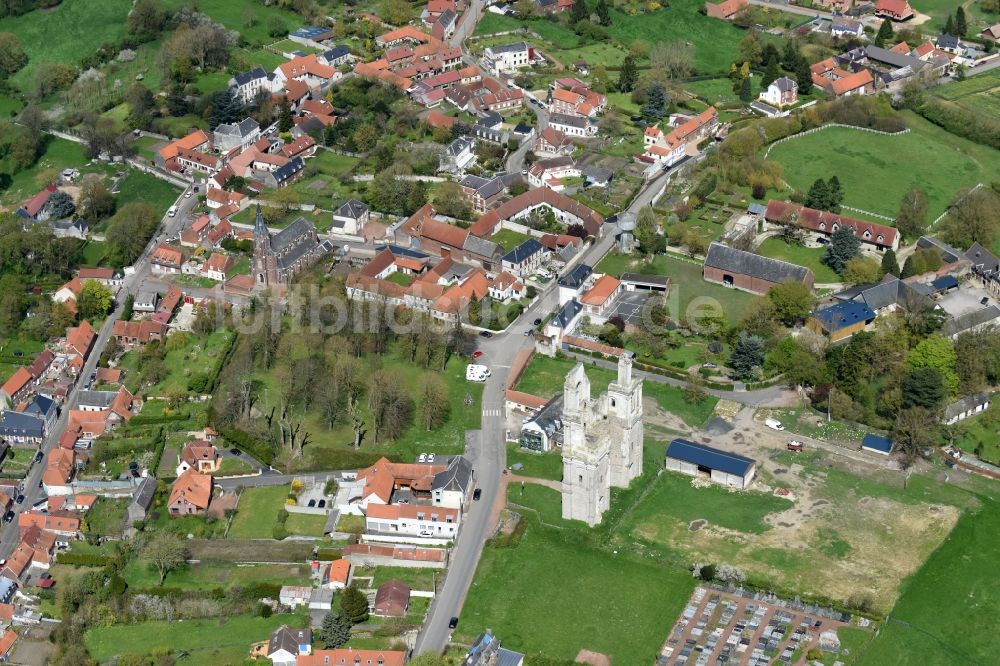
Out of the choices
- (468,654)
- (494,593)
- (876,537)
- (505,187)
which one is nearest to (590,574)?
(494,593)

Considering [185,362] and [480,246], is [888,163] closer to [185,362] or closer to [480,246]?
[480,246]

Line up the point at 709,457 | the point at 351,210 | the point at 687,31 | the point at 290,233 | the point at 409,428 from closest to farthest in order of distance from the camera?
the point at 709,457 < the point at 409,428 < the point at 290,233 < the point at 351,210 < the point at 687,31

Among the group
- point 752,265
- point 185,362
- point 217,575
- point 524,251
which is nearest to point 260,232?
point 185,362

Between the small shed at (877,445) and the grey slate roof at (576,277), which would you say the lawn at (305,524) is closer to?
the grey slate roof at (576,277)

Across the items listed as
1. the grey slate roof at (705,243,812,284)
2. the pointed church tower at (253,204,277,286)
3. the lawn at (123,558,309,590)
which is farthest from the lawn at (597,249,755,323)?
the lawn at (123,558,309,590)

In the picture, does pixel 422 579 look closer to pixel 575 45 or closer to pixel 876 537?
pixel 876 537

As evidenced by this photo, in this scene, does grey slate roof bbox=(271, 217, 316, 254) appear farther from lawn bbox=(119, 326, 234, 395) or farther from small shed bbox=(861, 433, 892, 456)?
small shed bbox=(861, 433, 892, 456)
